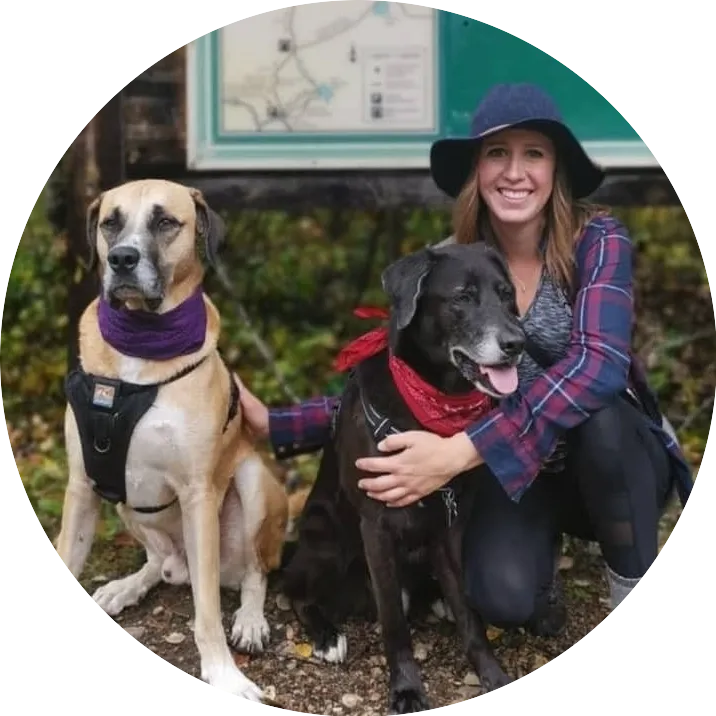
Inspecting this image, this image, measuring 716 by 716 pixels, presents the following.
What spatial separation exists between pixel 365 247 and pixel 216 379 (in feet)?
8.42

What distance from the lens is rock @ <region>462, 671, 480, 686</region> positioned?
104 inches

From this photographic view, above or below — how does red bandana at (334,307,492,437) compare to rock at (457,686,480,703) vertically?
above

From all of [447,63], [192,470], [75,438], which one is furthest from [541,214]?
[75,438]

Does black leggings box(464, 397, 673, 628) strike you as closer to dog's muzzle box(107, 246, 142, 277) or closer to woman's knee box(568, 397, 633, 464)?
woman's knee box(568, 397, 633, 464)

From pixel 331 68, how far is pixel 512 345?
4.20 feet

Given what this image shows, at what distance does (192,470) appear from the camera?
8.29 feet

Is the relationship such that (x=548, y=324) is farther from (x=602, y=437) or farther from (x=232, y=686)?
(x=232, y=686)

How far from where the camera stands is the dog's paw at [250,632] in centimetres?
277

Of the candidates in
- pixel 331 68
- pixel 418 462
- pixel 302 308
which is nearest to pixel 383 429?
pixel 418 462

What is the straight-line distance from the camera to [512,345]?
7.39ft

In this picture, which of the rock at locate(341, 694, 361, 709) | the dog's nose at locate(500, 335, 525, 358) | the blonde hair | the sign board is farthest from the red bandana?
the sign board

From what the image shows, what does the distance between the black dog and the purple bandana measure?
0.47 m

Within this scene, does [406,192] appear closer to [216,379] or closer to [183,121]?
[183,121]

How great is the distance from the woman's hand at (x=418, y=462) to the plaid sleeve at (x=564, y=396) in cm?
4
